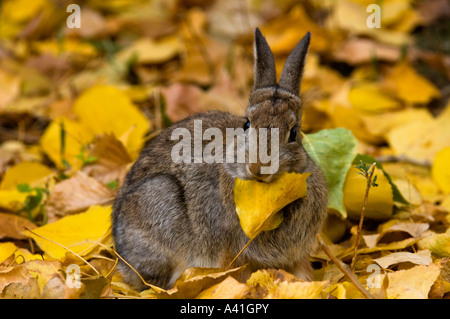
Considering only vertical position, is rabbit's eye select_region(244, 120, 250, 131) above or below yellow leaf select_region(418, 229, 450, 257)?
above

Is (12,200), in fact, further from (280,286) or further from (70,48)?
(70,48)

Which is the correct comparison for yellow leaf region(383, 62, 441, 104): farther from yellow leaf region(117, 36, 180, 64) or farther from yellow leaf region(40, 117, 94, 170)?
yellow leaf region(40, 117, 94, 170)

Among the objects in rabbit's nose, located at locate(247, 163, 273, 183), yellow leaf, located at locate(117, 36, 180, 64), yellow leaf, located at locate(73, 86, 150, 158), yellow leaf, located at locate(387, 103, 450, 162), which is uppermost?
yellow leaf, located at locate(117, 36, 180, 64)

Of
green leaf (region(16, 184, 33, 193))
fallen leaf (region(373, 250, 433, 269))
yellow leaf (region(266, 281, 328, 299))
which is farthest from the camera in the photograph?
green leaf (region(16, 184, 33, 193))

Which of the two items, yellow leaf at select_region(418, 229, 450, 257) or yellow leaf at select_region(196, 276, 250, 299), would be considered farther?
yellow leaf at select_region(418, 229, 450, 257)

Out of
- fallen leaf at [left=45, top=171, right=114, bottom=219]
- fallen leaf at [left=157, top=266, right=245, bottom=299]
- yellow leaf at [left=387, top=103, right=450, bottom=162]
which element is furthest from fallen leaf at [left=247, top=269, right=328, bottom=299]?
yellow leaf at [left=387, top=103, right=450, bottom=162]

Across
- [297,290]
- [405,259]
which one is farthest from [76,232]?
[405,259]
